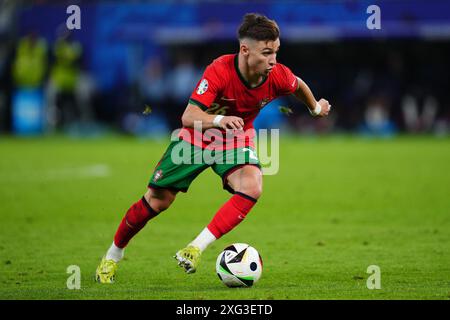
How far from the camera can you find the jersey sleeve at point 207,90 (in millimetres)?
7699

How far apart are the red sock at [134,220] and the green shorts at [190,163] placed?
23 cm

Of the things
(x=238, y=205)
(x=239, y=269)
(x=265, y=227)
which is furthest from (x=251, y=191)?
(x=265, y=227)

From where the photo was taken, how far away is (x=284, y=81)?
827cm

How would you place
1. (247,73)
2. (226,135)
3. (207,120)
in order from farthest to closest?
(226,135), (247,73), (207,120)

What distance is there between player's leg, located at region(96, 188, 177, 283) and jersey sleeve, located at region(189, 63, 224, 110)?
3.10 ft

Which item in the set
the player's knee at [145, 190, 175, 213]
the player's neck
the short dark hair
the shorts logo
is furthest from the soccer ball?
the short dark hair

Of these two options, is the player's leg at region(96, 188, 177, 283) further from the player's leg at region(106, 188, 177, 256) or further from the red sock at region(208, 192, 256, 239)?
the red sock at region(208, 192, 256, 239)

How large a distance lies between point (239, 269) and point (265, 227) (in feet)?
13.5

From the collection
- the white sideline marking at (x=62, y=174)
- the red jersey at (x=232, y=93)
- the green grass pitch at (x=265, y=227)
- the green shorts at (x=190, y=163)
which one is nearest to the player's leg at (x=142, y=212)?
the green shorts at (x=190, y=163)

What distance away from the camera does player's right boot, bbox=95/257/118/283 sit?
8.04 metres

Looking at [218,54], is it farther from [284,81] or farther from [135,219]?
[135,219]

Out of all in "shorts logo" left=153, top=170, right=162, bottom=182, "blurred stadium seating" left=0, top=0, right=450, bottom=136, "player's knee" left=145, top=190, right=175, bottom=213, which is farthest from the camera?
"blurred stadium seating" left=0, top=0, right=450, bottom=136
